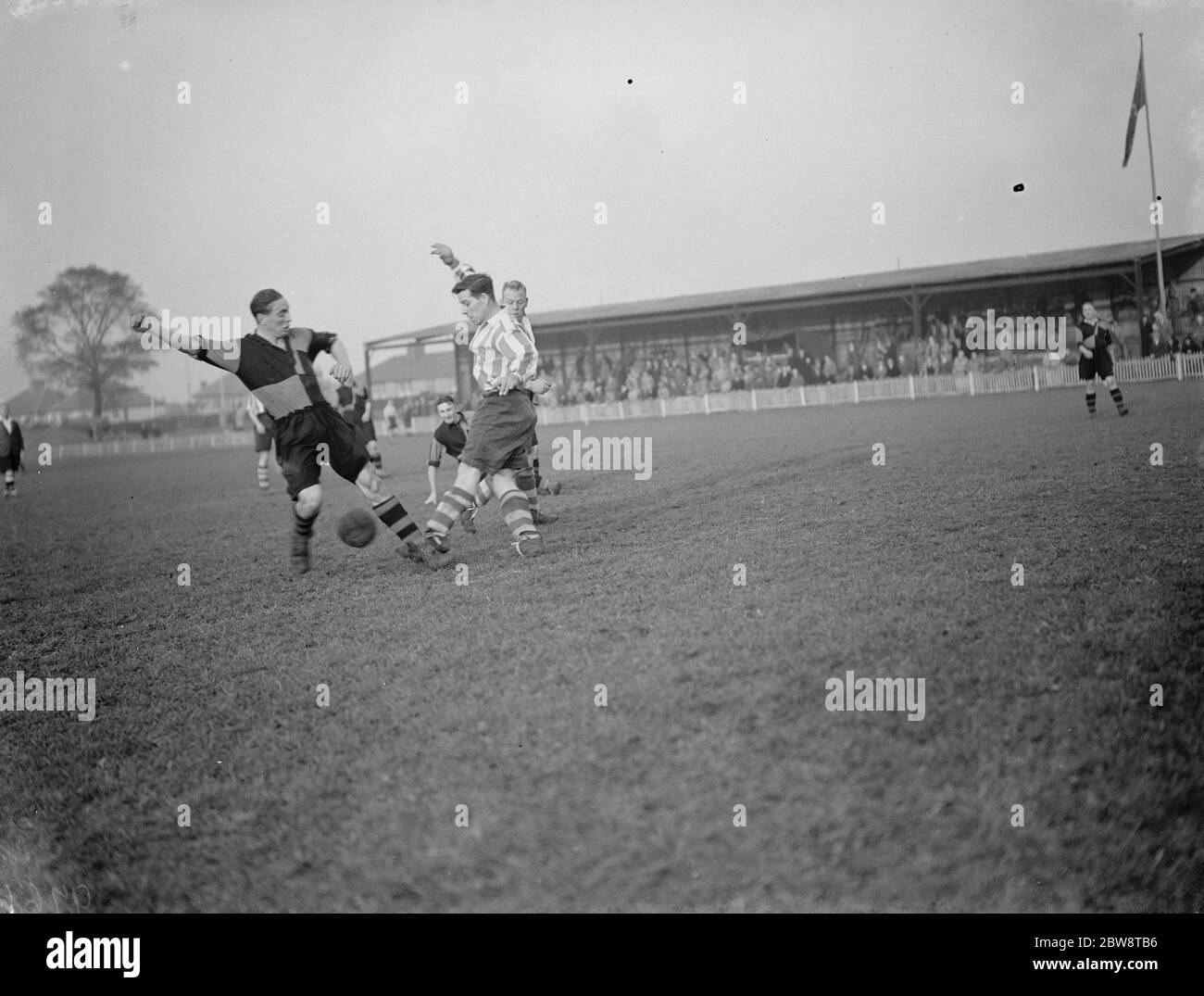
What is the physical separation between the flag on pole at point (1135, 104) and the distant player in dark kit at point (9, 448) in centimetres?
1888

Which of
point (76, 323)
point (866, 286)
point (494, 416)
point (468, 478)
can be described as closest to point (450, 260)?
point (494, 416)

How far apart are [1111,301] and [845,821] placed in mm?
30171

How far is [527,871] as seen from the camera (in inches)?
113

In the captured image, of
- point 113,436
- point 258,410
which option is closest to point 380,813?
point 258,410

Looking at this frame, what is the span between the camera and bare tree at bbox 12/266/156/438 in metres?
7.82

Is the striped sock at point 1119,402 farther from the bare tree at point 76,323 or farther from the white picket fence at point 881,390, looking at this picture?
the bare tree at point 76,323

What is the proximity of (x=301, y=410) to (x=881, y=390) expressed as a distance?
22.9 m

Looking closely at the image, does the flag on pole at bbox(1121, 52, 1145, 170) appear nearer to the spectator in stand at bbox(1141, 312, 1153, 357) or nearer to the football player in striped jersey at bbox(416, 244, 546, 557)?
the football player in striped jersey at bbox(416, 244, 546, 557)

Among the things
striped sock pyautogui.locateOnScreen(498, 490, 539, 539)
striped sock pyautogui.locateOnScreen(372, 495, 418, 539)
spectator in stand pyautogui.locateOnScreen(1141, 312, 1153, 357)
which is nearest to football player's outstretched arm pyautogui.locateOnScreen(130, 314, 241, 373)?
A: striped sock pyautogui.locateOnScreen(372, 495, 418, 539)

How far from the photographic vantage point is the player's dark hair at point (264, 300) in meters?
6.11

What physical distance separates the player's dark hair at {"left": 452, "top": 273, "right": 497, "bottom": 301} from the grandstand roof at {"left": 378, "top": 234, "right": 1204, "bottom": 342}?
51.1 ft

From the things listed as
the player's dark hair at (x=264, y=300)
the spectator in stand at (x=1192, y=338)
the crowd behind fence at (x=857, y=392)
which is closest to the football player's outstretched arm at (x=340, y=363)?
the player's dark hair at (x=264, y=300)

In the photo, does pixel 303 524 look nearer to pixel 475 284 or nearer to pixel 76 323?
pixel 475 284
